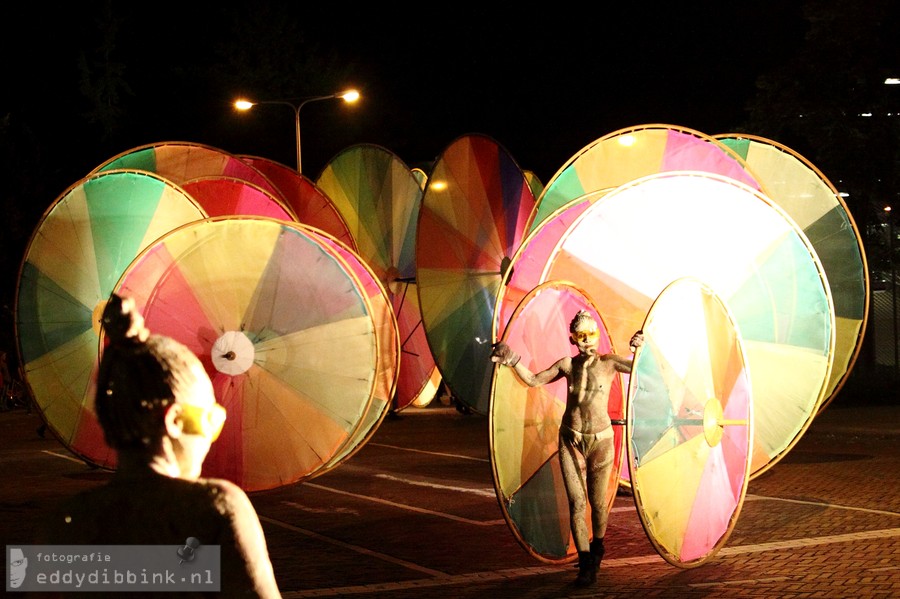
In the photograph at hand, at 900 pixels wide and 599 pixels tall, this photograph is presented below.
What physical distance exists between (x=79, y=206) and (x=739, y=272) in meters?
8.02

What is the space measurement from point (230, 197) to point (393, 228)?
14.0ft

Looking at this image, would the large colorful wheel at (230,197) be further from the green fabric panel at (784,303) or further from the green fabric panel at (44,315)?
the green fabric panel at (784,303)

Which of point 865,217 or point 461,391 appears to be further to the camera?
point 865,217

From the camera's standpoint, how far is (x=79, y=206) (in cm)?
1471

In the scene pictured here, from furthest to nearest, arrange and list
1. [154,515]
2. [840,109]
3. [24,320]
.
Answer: [840,109] → [24,320] → [154,515]

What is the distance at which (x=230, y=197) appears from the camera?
16656 mm

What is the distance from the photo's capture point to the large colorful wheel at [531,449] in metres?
9.43

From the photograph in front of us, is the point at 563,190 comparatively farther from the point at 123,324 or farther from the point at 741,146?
the point at 123,324

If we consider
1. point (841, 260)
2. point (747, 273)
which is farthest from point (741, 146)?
point (747, 273)

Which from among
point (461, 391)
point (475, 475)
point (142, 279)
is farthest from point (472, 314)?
point (142, 279)

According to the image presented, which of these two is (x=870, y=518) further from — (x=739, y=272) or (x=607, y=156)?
(x=607, y=156)

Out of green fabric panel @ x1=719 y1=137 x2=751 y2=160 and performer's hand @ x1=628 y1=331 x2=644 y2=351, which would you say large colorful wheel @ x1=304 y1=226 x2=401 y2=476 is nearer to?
performer's hand @ x1=628 y1=331 x2=644 y2=351

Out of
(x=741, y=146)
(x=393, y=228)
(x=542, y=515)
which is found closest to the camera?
(x=542, y=515)

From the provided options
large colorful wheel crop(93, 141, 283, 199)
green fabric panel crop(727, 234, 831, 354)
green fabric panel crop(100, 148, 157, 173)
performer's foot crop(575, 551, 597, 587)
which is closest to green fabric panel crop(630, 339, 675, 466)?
performer's foot crop(575, 551, 597, 587)
